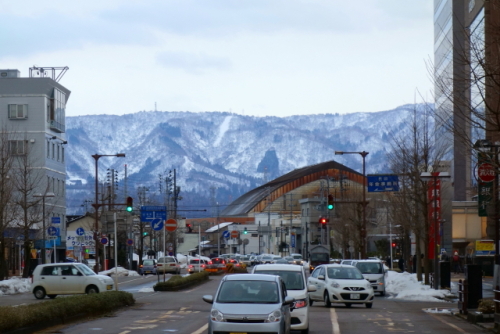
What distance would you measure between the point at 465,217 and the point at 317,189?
4066 inches

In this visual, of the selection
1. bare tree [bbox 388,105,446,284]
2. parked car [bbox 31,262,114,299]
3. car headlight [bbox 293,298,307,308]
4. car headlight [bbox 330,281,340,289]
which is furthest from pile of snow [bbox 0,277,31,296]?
car headlight [bbox 293,298,307,308]

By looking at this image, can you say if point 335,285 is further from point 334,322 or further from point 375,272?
point 375,272

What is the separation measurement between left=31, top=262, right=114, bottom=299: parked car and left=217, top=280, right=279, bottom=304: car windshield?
21.0m

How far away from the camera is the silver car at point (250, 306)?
16266mm

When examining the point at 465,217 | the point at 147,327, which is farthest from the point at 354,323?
the point at 465,217

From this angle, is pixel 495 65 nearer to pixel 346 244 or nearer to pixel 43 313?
pixel 43 313

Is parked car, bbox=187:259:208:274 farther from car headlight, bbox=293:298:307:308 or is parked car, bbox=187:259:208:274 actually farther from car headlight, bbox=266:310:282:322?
car headlight, bbox=266:310:282:322

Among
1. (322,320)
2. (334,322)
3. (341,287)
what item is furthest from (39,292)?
(334,322)

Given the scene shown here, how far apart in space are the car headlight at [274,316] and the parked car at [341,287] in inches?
592

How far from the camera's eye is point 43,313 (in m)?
22.1

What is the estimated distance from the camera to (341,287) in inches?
1232

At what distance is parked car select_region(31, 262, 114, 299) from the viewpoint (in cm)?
3744

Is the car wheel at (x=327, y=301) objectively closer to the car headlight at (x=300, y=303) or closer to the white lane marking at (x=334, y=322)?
the white lane marking at (x=334, y=322)

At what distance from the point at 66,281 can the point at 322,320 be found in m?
16.1
